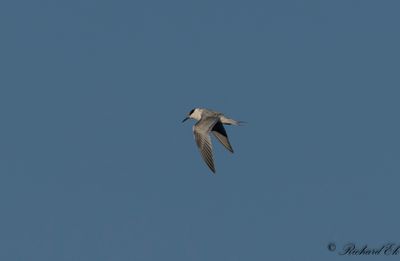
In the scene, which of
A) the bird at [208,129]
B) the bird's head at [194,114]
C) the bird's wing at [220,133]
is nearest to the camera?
the bird at [208,129]

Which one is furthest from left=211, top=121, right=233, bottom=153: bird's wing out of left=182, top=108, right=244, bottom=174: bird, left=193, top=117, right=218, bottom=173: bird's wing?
left=193, top=117, right=218, bottom=173: bird's wing

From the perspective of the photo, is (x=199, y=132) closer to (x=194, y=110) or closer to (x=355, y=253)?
(x=194, y=110)

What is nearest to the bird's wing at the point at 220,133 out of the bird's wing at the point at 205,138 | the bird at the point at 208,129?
the bird at the point at 208,129

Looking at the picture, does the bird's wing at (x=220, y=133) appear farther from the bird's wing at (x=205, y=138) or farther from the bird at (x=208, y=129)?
the bird's wing at (x=205, y=138)

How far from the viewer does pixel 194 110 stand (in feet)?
144

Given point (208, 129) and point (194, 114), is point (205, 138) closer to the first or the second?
point (208, 129)

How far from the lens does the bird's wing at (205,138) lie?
3691 cm

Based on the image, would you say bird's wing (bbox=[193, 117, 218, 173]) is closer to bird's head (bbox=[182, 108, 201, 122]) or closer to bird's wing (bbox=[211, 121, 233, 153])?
bird's wing (bbox=[211, 121, 233, 153])

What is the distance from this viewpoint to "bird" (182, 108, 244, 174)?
37281 mm

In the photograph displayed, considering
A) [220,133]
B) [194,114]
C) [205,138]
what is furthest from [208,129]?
[194,114]

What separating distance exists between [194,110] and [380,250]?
1595 cm

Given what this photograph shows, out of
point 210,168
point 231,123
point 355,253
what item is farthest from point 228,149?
point 355,253

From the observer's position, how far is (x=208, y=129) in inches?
1523

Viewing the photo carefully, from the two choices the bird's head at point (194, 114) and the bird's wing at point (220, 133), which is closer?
the bird's wing at point (220, 133)
